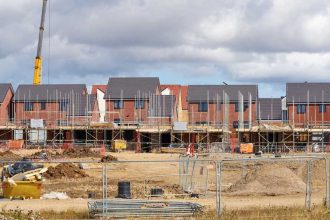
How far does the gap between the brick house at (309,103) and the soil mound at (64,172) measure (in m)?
44.1

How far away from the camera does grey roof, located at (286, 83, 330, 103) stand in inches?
3167

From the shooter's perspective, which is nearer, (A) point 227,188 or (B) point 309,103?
(A) point 227,188

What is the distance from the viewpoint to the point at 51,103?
279 feet

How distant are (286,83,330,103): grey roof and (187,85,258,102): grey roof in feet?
14.1

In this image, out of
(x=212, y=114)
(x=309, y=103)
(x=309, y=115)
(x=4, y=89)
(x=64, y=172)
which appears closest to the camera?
(x=64, y=172)

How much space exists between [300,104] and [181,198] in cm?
5636

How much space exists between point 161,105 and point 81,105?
9949mm

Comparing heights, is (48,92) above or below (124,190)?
above

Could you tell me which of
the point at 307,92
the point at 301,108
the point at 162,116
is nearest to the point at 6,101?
the point at 162,116

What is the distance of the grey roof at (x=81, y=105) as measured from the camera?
83.7 m

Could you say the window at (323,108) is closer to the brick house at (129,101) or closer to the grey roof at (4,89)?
the brick house at (129,101)

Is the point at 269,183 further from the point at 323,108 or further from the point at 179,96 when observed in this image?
the point at 179,96

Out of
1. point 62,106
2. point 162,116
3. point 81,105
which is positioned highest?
point 81,105

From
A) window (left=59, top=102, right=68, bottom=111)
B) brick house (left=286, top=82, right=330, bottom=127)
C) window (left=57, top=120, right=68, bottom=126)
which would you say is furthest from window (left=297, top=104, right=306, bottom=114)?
window (left=59, top=102, right=68, bottom=111)
